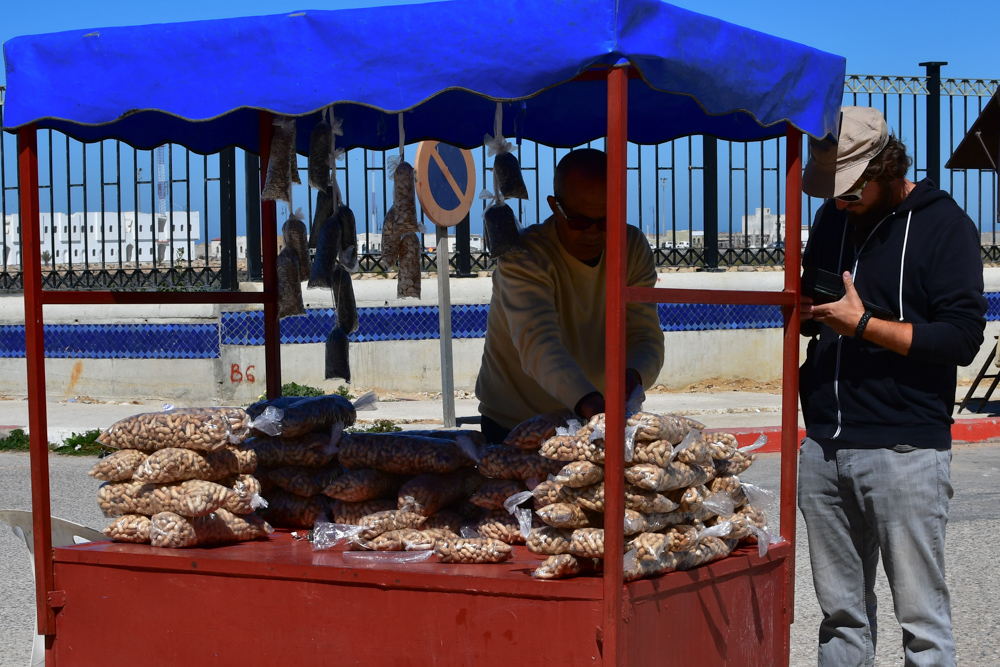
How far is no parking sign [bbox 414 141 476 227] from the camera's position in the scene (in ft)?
23.7

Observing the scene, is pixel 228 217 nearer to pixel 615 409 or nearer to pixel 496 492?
pixel 496 492

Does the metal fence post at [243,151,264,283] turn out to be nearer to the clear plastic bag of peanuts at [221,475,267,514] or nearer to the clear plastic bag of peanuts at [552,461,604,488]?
the clear plastic bag of peanuts at [221,475,267,514]

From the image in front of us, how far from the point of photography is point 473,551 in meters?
3.06

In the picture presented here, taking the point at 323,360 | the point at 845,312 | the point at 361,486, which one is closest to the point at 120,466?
the point at 361,486

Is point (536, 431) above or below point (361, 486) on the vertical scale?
above

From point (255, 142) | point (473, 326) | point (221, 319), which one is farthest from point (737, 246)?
point (255, 142)

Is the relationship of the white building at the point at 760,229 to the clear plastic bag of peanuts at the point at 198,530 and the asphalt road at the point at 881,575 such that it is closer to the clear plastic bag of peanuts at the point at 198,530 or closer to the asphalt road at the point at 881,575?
the asphalt road at the point at 881,575

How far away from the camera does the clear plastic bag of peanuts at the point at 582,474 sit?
112 inches

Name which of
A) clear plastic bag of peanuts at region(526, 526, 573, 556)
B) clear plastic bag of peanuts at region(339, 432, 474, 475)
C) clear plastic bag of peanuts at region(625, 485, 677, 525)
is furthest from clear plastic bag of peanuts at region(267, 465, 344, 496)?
clear plastic bag of peanuts at region(625, 485, 677, 525)

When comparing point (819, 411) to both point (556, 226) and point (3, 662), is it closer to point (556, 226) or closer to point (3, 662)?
point (556, 226)

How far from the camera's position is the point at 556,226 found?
363 cm

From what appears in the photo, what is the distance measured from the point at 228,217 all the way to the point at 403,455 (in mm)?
8490

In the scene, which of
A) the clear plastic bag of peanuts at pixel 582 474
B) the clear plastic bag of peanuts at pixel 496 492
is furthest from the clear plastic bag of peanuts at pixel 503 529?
the clear plastic bag of peanuts at pixel 582 474

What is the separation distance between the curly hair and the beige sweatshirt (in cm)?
81
